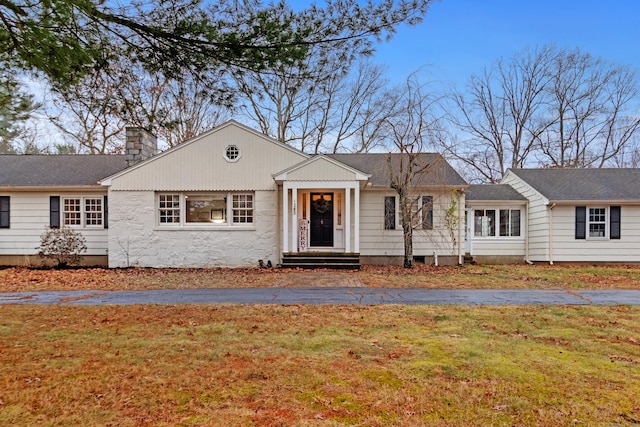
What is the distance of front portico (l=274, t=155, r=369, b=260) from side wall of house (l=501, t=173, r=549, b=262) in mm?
7533

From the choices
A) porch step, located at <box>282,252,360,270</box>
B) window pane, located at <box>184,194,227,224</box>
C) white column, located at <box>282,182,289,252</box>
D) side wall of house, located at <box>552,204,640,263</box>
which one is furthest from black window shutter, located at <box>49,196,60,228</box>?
side wall of house, located at <box>552,204,640,263</box>

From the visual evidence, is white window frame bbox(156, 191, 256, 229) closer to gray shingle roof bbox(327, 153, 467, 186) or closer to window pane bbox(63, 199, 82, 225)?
window pane bbox(63, 199, 82, 225)

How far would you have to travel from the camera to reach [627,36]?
72.2 ft

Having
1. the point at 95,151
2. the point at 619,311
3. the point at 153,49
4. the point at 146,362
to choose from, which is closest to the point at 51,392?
the point at 146,362

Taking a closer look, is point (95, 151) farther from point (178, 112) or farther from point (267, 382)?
point (267, 382)

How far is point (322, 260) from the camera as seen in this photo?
47.8ft

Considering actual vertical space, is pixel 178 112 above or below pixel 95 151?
below

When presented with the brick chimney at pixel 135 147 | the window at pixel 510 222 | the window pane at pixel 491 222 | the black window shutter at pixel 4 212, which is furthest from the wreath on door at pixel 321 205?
the black window shutter at pixel 4 212

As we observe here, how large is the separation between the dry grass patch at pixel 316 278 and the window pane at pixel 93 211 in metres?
2.51

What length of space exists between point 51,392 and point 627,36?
91.7ft

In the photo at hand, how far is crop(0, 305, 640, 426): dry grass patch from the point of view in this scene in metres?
3.34

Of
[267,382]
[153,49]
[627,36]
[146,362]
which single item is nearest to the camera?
[267,382]

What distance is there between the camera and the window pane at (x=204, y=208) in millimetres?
15594

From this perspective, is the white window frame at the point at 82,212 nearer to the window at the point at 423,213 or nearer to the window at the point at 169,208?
the window at the point at 169,208
